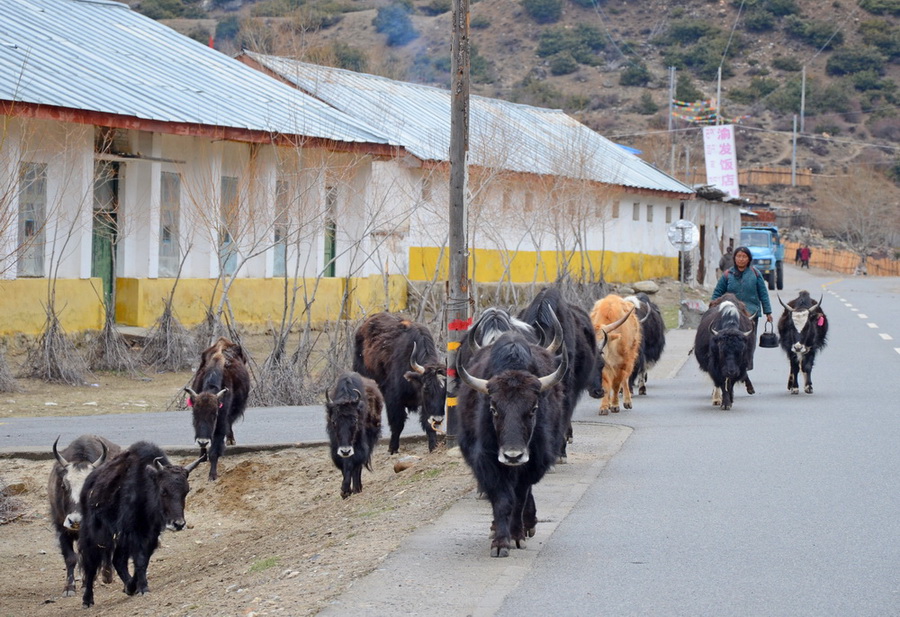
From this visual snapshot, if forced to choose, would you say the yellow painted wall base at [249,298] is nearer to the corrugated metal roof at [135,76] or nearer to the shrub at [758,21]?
the corrugated metal roof at [135,76]

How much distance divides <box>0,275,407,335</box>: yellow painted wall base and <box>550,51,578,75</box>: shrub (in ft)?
259

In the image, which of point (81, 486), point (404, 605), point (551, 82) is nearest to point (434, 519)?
point (404, 605)

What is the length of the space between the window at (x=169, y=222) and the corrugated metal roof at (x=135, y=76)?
1729 millimetres

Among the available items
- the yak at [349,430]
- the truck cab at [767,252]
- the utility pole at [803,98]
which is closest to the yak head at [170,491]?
the yak at [349,430]

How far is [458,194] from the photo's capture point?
12.9m

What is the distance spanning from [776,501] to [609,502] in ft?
4.32

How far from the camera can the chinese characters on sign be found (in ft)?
→ 171

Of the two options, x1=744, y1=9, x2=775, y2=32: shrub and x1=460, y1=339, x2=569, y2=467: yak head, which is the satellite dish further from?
x1=744, y1=9, x2=775, y2=32: shrub

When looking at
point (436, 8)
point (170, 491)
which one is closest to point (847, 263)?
point (436, 8)

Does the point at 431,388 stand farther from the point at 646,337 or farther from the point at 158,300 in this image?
the point at 158,300

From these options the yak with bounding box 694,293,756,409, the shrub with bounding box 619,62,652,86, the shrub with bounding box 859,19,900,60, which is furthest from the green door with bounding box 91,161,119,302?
the shrub with bounding box 859,19,900,60

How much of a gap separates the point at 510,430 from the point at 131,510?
3.63 m

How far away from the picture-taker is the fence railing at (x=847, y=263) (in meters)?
80.2

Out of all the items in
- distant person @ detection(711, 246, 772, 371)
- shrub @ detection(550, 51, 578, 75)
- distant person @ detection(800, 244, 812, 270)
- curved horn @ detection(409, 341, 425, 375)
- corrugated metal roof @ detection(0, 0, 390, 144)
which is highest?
shrub @ detection(550, 51, 578, 75)
